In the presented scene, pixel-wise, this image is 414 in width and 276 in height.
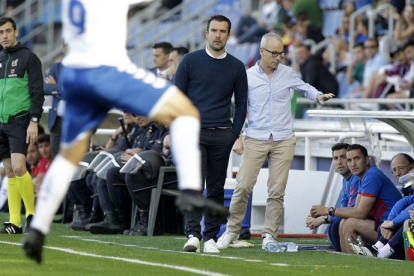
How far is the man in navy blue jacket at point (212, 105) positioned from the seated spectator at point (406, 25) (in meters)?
7.87

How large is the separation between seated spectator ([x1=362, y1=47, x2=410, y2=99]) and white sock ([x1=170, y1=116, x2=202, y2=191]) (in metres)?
9.61

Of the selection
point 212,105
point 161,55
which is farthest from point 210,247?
point 161,55

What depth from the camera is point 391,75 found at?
15.8m

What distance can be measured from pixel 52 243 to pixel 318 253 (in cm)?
245

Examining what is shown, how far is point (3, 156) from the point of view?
1135 centimetres

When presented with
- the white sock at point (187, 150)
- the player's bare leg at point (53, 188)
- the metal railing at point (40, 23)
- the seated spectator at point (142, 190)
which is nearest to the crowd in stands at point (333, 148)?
the seated spectator at point (142, 190)

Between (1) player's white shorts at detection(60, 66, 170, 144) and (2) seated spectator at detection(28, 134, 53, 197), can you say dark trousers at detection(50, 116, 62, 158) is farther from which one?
(1) player's white shorts at detection(60, 66, 170, 144)

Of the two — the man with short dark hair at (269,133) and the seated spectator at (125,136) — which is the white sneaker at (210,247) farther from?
the seated spectator at (125,136)

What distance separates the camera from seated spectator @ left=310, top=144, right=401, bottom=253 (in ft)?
33.2

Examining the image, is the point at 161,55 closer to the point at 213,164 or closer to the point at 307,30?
the point at 213,164

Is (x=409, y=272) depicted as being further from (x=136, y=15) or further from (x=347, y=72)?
(x=136, y=15)

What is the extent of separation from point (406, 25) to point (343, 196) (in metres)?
7.24

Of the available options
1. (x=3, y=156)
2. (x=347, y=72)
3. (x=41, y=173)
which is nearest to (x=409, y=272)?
(x=3, y=156)

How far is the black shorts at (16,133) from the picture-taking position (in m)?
11.1
